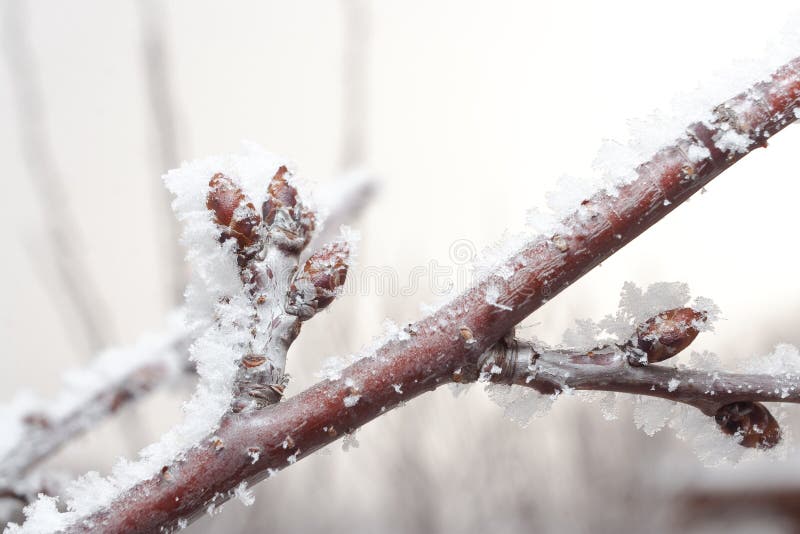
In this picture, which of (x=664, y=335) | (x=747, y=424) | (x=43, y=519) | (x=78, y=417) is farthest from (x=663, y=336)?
(x=78, y=417)

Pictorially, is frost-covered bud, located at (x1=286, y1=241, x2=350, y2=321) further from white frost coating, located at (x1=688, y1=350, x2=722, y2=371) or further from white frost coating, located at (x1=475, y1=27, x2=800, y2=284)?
white frost coating, located at (x1=688, y1=350, x2=722, y2=371)

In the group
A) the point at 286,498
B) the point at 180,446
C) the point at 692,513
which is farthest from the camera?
the point at 692,513

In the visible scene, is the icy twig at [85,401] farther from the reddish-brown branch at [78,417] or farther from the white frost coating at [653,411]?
the white frost coating at [653,411]

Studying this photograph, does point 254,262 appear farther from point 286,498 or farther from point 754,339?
point 754,339

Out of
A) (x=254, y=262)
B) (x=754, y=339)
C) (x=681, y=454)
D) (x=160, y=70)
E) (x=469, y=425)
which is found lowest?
(x=254, y=262)

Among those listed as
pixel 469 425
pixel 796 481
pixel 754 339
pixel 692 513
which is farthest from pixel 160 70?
pixel 796 481
